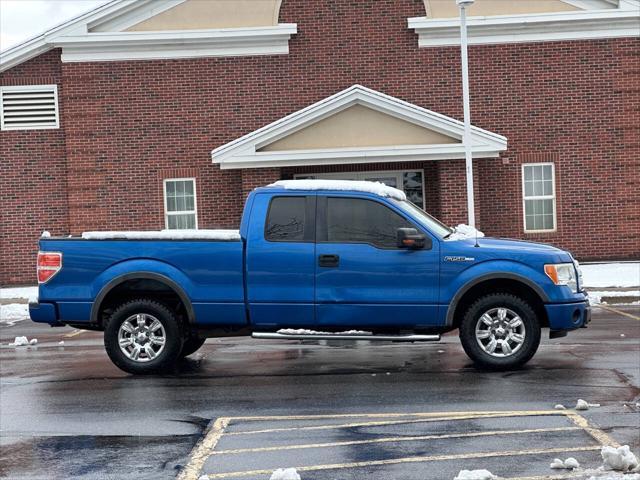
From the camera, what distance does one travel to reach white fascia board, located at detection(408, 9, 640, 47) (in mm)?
23984

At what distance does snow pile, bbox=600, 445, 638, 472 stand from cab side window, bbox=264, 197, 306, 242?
4.98 metres

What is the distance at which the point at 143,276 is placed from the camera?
10.9 meters

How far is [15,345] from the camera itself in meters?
14.3

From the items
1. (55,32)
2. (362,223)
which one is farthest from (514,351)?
(55,32)

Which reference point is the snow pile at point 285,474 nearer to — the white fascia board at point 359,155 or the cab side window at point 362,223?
the cab side window at point 362,223

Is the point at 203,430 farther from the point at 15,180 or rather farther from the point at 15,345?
the point at 15,180

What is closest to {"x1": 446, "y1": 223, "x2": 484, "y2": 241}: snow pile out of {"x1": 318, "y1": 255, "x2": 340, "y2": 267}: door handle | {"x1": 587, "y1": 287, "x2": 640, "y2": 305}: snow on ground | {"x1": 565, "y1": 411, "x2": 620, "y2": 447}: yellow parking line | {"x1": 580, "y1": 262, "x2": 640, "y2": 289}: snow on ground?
{"x1": 318, "y1": 255, "x2": 340, "y2": 267}: door handle

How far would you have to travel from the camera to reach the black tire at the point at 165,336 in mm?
11039

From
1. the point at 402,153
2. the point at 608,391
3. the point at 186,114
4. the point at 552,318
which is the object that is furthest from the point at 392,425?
the point at 186,114

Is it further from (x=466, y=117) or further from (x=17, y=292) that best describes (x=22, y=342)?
(x=466, y=117)

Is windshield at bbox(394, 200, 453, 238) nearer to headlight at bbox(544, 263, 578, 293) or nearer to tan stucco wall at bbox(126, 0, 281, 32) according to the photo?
headlight at bbox(544, 263, 578, 293)

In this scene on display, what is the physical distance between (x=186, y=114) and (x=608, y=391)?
16697 millimetres

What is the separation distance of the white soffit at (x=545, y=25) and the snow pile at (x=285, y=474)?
19.0m

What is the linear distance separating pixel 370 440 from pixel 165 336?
13.0 ft
